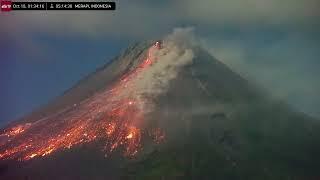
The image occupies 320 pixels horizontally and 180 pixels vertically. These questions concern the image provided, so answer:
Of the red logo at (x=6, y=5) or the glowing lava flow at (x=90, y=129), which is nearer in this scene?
the red logo at (x=6, y=5)

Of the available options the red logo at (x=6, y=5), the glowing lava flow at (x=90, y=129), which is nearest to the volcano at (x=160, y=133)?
the glowing lava flow at (x=90, y=129)
